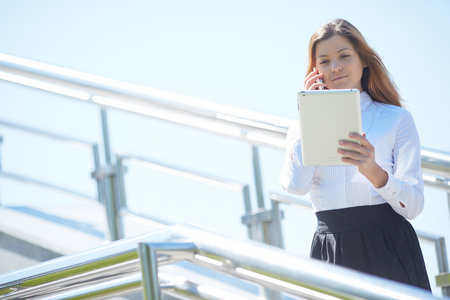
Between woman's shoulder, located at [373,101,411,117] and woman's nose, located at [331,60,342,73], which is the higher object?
woman's nose, located at [331,60,342,73]

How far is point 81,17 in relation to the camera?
299 inches

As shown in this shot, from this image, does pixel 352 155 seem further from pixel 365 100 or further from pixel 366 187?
pixel 365 100

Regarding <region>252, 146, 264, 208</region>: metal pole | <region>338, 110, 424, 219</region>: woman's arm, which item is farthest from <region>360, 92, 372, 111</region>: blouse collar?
<region>252, 146, 264, 208</region>: metal pole

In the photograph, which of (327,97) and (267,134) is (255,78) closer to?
(267,134)

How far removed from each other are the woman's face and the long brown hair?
2cm

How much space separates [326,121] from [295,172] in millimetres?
236

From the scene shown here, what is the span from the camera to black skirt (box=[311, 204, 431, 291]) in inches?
65.5

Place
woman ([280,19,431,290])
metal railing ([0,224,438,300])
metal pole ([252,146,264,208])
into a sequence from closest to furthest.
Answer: metal railing ([0,224,438,300]) → woman ([280,19,431,290]) → metal pole ([252,146,264,208])

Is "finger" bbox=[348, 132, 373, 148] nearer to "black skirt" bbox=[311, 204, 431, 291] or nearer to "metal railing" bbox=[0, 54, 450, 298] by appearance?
"black skirt" bbox=[311, 204, 431, 291]

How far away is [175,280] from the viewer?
4.07 ft

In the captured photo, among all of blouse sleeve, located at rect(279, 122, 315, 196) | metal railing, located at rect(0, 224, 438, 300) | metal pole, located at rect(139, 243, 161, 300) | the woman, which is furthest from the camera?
blouse sleeve, located at rect(279, 122, 315, 196)

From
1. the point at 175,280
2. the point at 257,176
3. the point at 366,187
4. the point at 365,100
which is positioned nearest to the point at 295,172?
the point at 366,187

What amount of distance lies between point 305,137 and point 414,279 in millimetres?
464

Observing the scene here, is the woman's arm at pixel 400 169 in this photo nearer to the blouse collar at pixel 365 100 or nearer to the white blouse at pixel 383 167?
the white blouse at pixel 383 167
